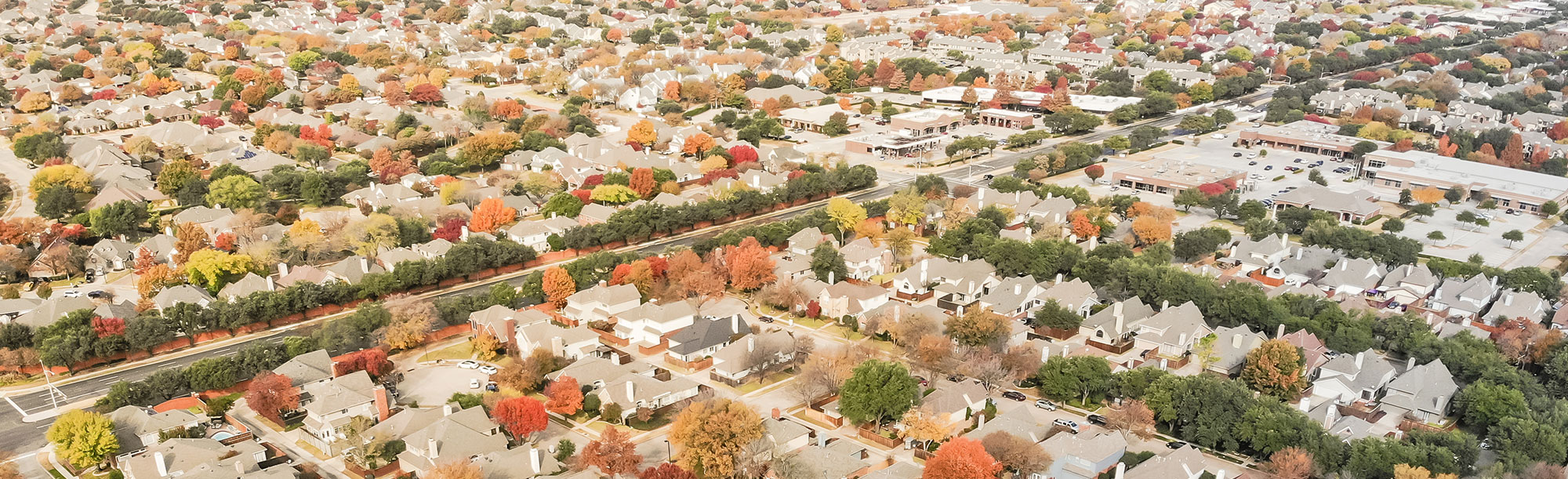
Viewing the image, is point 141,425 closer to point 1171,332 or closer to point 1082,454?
point 1082,454

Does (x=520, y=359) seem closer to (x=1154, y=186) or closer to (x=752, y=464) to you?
(x=752, y=464)

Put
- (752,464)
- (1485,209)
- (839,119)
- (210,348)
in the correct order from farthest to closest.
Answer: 1. (839,119)
2. (1485,209)
3. (210,348)
4. (752,464)

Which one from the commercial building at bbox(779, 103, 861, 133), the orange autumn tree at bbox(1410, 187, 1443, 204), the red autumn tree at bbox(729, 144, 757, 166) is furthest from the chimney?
the orange autumn tree at bbox(1410, 187, 1443, 204)

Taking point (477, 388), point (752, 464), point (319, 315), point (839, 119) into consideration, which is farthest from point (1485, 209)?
point (319, 315)

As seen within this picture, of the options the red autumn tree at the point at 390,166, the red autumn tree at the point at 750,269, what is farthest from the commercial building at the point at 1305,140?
the red autumn tree at the point at 390,166

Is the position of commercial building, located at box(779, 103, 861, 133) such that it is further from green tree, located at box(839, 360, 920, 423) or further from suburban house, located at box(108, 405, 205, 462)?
suburban house, located at box(108, 405, 205, 462)
